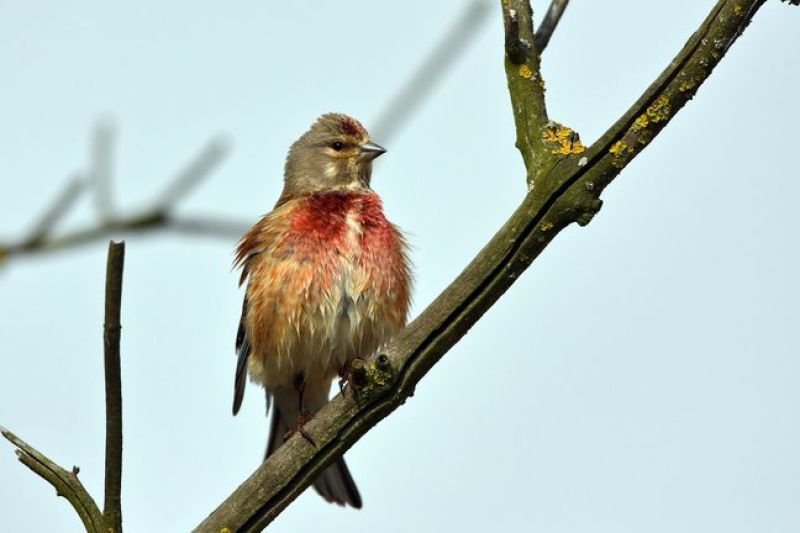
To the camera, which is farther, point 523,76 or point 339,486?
point 339,486

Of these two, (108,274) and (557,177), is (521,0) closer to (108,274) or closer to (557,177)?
(557,177)

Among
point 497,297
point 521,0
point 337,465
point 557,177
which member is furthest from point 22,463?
point 337,465

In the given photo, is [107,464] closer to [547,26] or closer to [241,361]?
[547,26]

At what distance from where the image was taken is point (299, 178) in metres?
7.90

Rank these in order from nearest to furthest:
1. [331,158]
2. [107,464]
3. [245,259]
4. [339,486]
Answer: [107,464]
[245,259]
[339,486]
[331,158]

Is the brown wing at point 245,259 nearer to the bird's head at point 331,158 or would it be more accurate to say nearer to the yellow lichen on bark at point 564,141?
the bird's head at point 331,158

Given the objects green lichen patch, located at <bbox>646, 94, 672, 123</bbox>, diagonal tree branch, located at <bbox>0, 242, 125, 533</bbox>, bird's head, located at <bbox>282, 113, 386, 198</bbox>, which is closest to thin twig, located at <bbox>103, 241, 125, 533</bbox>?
diagonal tree branch, located at <bbox>0, 242, 125, 533</bbox>

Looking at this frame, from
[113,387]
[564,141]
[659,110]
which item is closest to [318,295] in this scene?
[564,141]

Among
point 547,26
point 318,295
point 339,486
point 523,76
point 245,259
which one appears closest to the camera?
point 523,76

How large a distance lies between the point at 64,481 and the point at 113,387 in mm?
518

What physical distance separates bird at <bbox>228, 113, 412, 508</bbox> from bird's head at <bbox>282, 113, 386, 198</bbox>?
97 mm

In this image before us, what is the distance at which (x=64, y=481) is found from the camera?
4.53 m

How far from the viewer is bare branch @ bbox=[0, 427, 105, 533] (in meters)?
4.48

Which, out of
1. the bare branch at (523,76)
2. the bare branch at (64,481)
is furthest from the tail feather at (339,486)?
the bare branch at (523,76)
